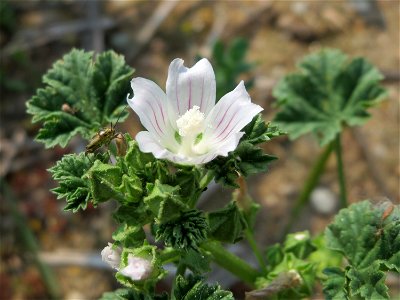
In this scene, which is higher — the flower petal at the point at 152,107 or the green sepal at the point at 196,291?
the flower petal at the point at 152,107

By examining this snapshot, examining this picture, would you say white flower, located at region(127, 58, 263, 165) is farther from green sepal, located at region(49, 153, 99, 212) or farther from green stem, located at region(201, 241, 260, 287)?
green stem, located at region(201, 241, 260, 287)

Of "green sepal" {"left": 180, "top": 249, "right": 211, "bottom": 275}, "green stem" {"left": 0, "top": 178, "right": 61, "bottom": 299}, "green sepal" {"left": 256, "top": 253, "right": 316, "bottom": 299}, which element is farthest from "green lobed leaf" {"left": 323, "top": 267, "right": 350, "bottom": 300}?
"green stem" {"left": 0, "top": 178, "right": 61, "bottom": 299}

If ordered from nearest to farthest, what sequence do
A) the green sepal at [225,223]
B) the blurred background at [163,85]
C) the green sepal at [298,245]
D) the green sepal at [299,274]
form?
the green sepal at [225,223] < the green sepal at [299,274] < the green sepal at [298,245] < the blurred background at [163,85]

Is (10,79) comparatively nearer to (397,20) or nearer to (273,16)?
(273,16)

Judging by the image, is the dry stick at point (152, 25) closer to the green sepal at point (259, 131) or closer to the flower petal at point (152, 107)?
the flower petal at point (152, 107)

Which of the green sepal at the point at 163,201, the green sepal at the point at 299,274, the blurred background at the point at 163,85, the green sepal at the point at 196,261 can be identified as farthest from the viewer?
the blurred background at the point at 163,85

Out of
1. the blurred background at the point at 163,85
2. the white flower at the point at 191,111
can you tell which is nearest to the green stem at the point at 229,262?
the white flower at the point at 191,111

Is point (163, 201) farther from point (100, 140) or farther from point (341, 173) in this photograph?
point (341, 173)

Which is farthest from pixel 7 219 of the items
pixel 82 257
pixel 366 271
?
pixel 366 271
